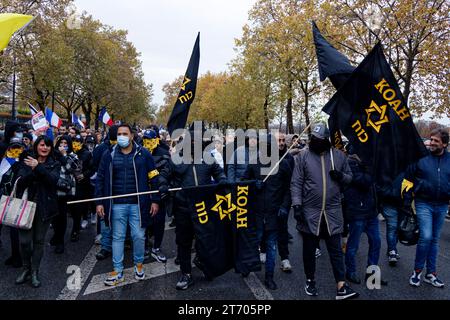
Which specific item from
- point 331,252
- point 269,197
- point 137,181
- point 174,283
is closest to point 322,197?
point 331,252

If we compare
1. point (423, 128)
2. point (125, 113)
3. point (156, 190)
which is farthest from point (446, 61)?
point (125, 113)

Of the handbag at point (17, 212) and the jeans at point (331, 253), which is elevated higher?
the handbag at point (17, 212)

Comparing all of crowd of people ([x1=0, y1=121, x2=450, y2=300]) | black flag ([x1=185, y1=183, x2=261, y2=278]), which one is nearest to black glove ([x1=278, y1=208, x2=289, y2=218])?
crowd of people ([x1=0, y1=121, x2=450, y2=300])

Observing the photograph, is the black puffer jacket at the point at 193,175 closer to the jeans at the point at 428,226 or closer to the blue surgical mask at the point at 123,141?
the blue surgical mask at the point at 123,141

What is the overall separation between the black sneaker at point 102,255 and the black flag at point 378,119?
3.98 meters

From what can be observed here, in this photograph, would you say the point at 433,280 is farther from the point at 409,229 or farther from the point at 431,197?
the point at 431,197

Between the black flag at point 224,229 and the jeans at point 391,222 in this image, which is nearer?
the black flag at point 224,229

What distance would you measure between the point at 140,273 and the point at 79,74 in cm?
2980

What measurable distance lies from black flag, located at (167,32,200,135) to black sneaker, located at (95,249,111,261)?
219 centimetres

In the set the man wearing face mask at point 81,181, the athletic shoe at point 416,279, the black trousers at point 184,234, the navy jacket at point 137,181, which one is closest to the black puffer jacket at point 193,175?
the black trousers at point 184,234

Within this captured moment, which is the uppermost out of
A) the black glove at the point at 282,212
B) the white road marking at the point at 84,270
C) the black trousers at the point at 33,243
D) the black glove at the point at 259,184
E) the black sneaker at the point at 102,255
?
the black glove at the point at 259,184

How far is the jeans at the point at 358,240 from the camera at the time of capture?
183 inches

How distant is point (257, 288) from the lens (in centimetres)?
436

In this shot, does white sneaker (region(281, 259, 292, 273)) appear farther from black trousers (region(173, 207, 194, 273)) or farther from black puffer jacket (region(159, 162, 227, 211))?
black puffer jacket (region(159, 162, 227, 211))
